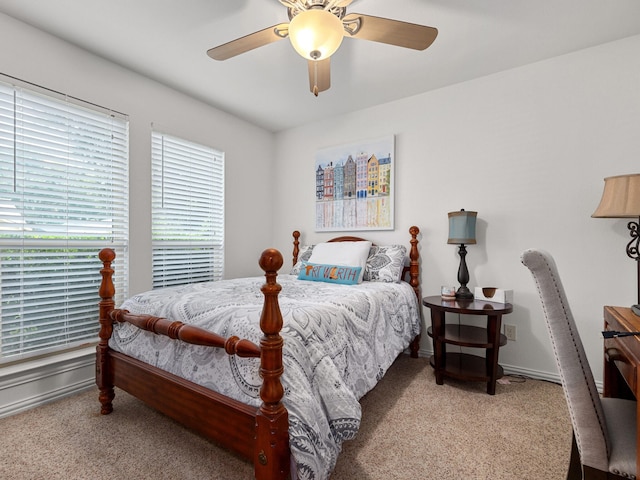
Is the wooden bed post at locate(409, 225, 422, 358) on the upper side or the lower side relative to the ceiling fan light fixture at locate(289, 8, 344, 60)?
lower

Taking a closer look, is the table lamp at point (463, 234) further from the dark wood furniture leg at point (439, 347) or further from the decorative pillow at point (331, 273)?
the decorative pillow at point (331, 273)

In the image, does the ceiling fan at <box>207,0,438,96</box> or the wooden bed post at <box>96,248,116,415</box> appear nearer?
the ceiling fan at <box>207,0,438,96</box>

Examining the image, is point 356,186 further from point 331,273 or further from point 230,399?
point 230,399

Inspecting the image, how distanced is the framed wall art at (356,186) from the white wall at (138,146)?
0.83 meters

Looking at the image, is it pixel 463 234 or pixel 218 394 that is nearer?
pixel 218 394

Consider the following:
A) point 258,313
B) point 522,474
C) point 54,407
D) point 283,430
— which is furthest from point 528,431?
point 54,407

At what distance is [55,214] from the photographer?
221cm

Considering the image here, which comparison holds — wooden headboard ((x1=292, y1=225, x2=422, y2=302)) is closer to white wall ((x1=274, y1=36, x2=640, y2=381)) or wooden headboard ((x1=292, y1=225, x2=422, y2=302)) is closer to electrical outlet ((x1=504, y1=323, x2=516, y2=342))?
white wall ((x1=274, y1=36, x2=640, y2=381))

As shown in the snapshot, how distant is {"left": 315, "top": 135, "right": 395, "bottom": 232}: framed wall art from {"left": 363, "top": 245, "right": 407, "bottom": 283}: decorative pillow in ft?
1.00

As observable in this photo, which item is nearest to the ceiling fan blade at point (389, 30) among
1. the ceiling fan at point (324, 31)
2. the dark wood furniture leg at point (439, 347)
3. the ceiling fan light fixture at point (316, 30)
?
the ceiling fan at point (324, 31)

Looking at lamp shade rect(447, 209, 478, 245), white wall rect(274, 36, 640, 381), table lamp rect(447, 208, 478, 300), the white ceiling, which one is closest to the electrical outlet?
white wall rect(274, 36, 640, 381)

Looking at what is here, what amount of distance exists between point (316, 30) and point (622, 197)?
1.94m

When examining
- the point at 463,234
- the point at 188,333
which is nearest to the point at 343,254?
the point at 463,234

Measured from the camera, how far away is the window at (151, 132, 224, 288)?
9.45 ft
